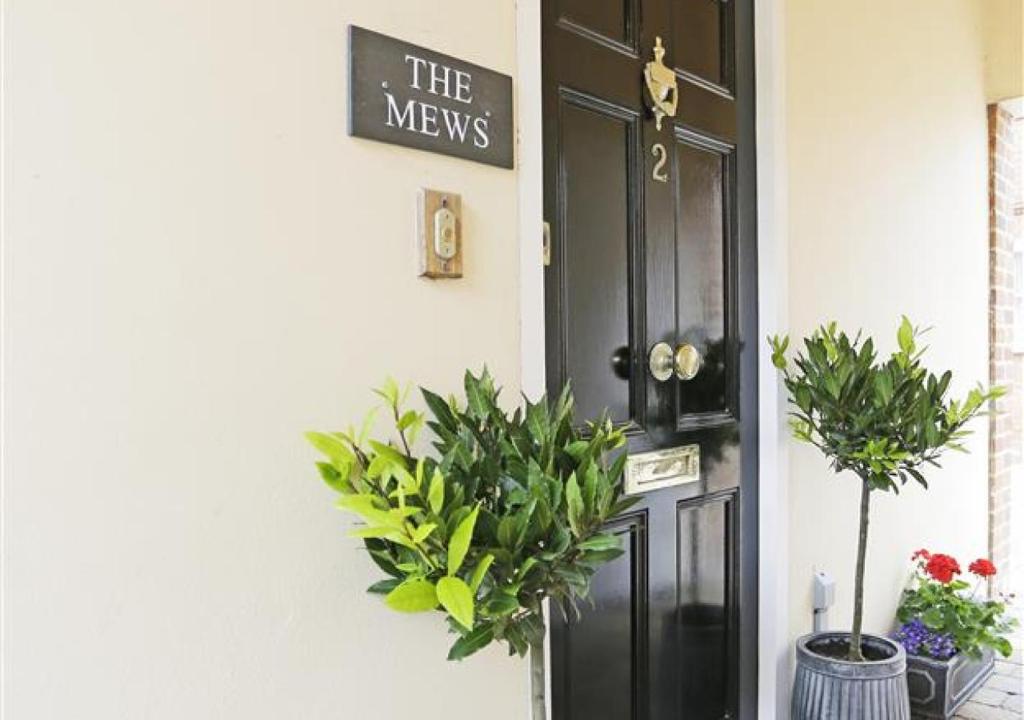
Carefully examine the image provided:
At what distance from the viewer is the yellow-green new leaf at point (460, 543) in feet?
3.16

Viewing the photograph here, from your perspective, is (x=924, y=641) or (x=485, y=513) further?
(x=924, y=641)

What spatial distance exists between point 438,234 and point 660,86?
2.70 feet

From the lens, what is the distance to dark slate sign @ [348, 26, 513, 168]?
119 centimetres

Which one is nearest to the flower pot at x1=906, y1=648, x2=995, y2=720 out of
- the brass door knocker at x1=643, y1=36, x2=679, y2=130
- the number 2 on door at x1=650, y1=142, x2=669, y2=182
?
the number 2 on door at x1=650, y1=142, x2=669, y2=182

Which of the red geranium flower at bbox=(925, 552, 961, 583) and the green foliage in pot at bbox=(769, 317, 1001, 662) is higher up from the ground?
the green foliage in pot at bbox=(769, 317, 1001, 662)

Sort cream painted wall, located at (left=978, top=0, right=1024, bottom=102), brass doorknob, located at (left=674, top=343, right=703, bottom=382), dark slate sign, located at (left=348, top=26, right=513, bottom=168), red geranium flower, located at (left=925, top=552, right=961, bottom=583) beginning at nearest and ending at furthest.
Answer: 1. dark slate sign, located at (left=348, top=26, right=513, bottom=168)
2. brass doorknob, located at (left=674, top=343, right=703, bottom=382)
3. red geranium flower, located at (left=925, top=552, right=961, bottom=583)
4. cream painted wall, located at (left=978, top=0, right=1024, bottom=102)

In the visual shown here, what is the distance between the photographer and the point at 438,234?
1.27m

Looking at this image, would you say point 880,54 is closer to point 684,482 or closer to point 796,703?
point 684,482

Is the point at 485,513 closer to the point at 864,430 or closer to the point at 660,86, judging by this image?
the point at 660,86

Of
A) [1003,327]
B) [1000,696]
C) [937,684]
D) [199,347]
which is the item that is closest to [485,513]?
[199,347]

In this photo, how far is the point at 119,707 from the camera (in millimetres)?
971

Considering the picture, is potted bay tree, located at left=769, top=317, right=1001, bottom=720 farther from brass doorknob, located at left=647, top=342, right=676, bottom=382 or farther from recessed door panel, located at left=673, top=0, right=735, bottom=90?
recessed door panel, located at left=673, top=0, right=735, bottom=90

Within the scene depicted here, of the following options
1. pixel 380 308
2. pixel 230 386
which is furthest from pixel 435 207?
pixel 230 386

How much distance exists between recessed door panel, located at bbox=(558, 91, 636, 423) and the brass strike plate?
1.18 ft
